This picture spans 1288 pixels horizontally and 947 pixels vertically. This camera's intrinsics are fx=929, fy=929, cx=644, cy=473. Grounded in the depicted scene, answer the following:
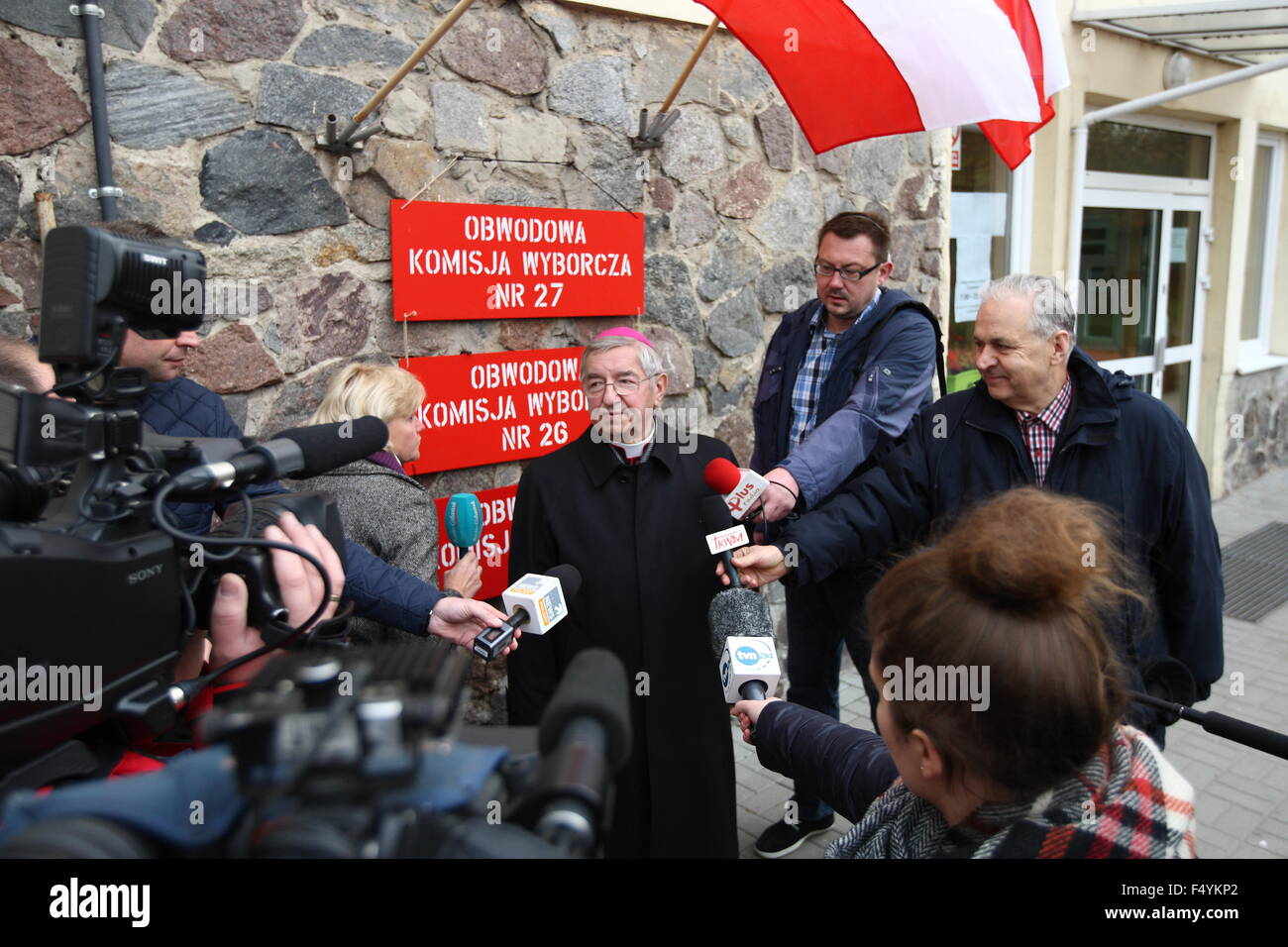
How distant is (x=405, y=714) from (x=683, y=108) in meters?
3.75

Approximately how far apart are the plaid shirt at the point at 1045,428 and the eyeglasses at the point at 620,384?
3.44 ft

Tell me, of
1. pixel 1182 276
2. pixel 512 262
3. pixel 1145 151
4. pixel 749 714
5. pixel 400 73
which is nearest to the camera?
pixel 749 714

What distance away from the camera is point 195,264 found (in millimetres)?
1187

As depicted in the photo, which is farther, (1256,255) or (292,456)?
(1256,255)

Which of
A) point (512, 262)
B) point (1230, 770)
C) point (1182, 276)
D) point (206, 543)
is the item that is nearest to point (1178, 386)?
point (1182, 276)

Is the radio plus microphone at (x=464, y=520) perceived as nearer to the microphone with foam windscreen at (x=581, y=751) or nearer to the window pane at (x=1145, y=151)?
the microphone with foam windscreen at (x=581, y=751)

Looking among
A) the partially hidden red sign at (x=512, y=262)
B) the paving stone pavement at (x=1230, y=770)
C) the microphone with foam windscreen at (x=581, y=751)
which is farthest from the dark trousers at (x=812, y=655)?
the microphone with foam windscreen at (x=581, y=751)

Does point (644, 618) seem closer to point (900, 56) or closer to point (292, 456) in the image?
point (292, 456)

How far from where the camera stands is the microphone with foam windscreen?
2.02ft

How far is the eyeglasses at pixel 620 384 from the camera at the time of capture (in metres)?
2.64

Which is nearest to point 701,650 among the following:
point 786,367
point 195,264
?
point 786,367

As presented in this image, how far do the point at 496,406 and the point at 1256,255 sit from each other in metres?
8.54

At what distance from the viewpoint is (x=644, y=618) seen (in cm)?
257

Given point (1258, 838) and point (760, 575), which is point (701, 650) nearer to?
point (760, 575)
